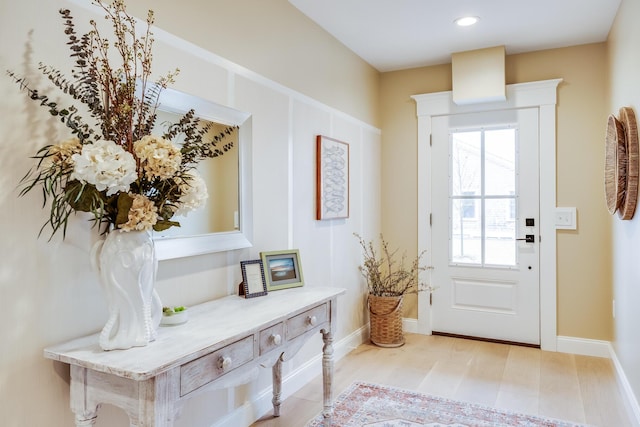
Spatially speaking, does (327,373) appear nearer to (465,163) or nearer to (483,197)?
(483,197)

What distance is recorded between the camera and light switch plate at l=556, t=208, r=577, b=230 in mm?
3572

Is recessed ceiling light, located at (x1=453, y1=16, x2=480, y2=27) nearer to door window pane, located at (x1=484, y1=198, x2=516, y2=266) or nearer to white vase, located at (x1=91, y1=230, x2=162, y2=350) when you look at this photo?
door window pane, located at (x1=484, y1=198, x2=516, y2=266)

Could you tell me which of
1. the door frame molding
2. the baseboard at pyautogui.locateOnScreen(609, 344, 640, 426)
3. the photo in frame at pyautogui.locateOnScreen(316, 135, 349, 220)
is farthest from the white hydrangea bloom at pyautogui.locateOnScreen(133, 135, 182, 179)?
the door frame molding

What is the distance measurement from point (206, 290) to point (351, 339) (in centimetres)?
184

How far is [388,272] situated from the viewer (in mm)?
4266

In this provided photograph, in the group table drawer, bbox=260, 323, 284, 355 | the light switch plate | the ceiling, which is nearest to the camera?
table drawer, bbox=260, 323, 284, 355

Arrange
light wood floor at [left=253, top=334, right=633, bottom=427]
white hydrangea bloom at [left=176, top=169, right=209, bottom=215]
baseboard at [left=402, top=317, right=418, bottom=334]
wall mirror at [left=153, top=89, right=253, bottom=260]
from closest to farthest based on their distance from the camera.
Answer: white hydrangea bloom at [left=176, top=169, right=209, bottom=215], wall mirror at [left=153, top=89, right=253, bottom=260], light wood floor at [left=253, top=334, right=633, bottom=427], baseboard at [left=402, top=317, right=418, bottom=334]

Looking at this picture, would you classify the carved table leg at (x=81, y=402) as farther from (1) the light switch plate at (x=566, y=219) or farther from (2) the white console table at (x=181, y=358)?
(1) the light switch plate at (x=566, y=219)

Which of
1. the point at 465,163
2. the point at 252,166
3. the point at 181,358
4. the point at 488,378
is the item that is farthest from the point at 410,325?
the point at 181,358

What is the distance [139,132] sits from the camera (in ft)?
5.03

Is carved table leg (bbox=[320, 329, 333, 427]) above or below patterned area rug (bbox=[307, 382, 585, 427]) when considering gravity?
above

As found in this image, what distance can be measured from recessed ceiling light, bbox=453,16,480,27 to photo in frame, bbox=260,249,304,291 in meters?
2.03

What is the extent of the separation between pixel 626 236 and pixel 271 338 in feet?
7.48

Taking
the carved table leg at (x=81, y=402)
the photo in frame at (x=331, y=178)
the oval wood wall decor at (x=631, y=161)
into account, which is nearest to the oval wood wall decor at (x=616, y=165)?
the oval wood wall decor at (x=631, y=161)
